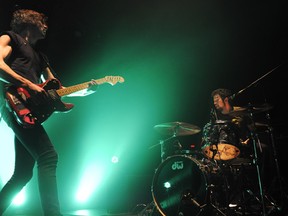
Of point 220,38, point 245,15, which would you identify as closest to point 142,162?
point 220,38

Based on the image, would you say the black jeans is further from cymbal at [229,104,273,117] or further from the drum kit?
cymbal at [229,104,273,117]

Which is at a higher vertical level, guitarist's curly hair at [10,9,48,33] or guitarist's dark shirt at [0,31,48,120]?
guitarist's curly hair at [10,9,48,33]

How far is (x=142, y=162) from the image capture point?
6625 millimetres

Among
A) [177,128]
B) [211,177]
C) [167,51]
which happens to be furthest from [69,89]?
[167,51]

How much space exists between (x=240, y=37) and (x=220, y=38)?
1.47ft

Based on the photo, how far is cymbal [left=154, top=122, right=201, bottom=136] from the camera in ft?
15.2

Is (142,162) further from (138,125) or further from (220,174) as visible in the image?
(220,174)

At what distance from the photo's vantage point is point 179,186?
13.4ft

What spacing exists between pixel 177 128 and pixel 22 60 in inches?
110

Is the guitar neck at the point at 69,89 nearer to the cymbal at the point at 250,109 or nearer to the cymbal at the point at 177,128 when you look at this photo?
the cymbal at the point at 177,128

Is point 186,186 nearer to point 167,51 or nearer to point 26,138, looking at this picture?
point 26,138

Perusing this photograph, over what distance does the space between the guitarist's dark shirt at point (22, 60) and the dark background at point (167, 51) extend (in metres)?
3.53

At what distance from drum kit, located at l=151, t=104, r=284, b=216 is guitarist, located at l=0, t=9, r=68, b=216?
2161mm

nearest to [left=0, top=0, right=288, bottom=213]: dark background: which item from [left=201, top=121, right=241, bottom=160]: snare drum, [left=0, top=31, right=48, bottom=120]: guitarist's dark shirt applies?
[left=201, top=121, right=241, bottom=160]: snare drum
